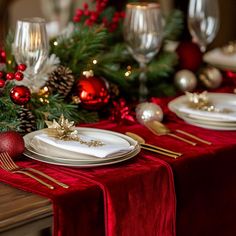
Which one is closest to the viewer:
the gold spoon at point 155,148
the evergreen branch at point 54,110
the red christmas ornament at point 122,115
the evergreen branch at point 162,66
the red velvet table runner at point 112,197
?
the red velvet table runner at point 112,197

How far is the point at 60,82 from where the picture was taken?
144 cm

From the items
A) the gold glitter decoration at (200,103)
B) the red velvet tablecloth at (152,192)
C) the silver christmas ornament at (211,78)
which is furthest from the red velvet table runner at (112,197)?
the silver christmas ornament at (211,78)

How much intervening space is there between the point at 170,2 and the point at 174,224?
8.70ft

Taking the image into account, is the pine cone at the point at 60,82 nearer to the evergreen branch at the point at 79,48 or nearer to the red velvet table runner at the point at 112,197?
the evergreen branch at the point at 79,48

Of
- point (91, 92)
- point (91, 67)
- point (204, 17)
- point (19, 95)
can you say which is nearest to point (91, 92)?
point (91, 92)

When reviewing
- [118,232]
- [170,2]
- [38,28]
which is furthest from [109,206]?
[170,2]

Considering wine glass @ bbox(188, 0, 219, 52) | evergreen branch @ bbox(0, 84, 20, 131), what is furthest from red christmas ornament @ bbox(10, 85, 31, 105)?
wine glass @ bbox(188, 0, 219, 52)

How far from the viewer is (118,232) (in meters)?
1.07

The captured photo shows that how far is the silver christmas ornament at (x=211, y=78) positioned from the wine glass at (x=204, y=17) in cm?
13

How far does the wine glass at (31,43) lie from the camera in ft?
4.36

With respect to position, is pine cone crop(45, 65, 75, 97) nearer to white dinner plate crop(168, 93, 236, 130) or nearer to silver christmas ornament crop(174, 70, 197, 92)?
white dinner plate crop(168, 93, 236, 130)

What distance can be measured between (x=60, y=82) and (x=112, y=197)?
456 millimetres

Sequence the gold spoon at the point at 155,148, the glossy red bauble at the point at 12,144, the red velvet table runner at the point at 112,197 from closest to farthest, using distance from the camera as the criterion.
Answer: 1. the red velvet table runner at the point at 112,197
2. the glossy red bauble at the point at 12,144
3. the gold spoon at the point at 155,148

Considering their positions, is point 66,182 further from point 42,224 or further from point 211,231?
point 211,231
